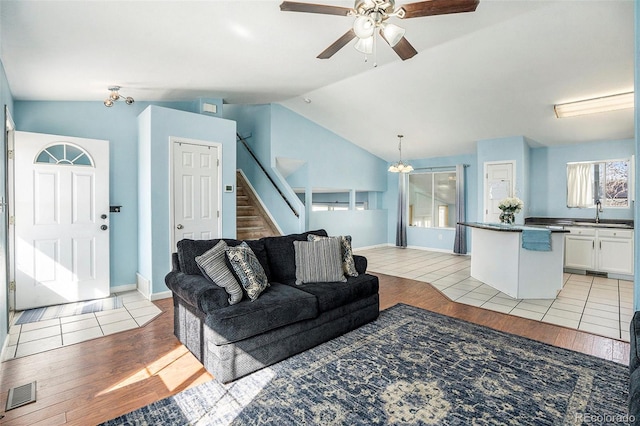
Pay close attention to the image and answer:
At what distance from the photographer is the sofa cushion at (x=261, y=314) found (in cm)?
224

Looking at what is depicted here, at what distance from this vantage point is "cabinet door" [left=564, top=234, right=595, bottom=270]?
5.62 metres

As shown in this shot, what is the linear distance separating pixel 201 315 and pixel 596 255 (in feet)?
21.4

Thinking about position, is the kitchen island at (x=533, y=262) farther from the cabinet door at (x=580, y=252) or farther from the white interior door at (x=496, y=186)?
the white interior door at (x=496, y=186)

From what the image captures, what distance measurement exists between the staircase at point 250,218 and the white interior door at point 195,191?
114 centimetres

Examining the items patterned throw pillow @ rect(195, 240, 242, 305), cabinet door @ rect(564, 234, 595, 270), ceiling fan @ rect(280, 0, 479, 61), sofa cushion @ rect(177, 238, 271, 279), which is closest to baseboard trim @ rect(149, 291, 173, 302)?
sofa cushion @ rect(177, 238, 271, 279)

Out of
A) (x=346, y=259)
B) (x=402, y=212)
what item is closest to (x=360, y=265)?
(x=346, y=259)

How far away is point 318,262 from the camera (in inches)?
126

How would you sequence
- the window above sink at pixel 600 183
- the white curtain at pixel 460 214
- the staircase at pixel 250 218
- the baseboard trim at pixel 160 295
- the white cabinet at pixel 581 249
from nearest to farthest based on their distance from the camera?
the baseboard trim at pixel 160 295 → the white cabinet at pixel 581 249 → the window above sink at pixel 600 183 → the staircase at pixel 250 218 → the white curtain at pixel 460 214

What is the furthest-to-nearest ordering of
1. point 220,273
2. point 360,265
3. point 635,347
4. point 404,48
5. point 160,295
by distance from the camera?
1. point 160,295
2. point 360,265
3. point 404,48
4. point 220,273
5. point 635,347

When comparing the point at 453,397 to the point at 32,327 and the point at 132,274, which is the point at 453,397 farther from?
the point at 132,274

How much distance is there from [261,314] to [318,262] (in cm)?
95

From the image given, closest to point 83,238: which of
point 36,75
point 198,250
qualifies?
point 36,75

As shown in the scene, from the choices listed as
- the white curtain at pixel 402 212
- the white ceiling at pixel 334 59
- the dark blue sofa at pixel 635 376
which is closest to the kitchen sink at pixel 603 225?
Answer: the white ceiling at pixel 334 59

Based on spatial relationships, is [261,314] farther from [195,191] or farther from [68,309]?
[68,309]
